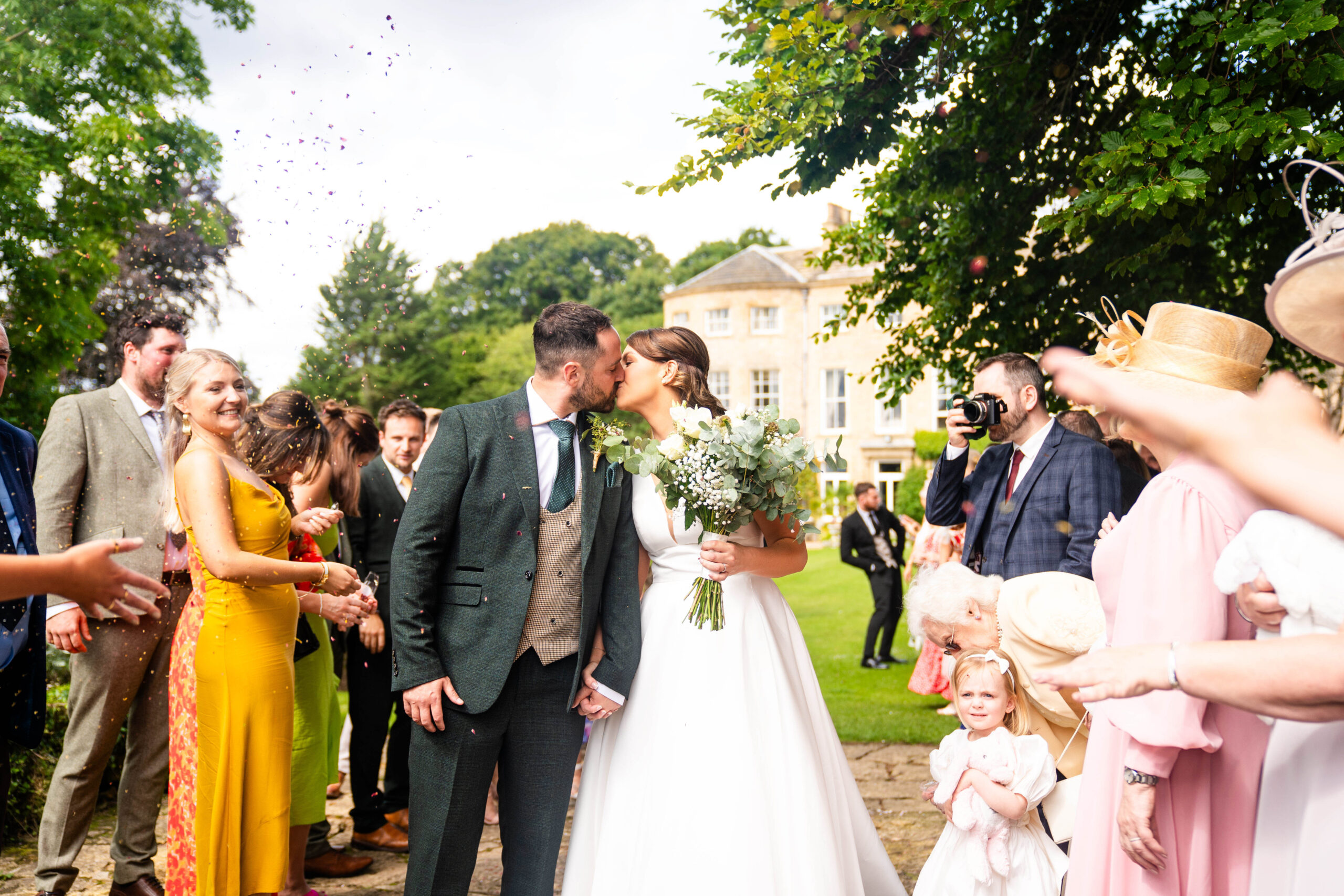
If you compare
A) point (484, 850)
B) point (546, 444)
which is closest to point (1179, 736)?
point (546, 444)

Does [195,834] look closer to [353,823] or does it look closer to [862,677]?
[353,823]

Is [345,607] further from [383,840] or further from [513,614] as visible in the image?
[383,840]

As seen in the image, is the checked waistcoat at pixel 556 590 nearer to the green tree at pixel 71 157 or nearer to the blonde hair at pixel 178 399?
the blonde hair at pixel 178 399

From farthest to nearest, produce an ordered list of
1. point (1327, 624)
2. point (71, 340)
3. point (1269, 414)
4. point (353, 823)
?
point (71, 340), point (353, 823), point (1327, 624), point (1269, 414)

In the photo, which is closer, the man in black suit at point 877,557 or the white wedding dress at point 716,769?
the white wedding dress at point 716,769

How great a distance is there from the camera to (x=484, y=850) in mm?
4914

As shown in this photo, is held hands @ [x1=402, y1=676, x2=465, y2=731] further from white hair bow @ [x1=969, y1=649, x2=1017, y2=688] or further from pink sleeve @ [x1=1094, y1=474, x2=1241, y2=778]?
pink sleeve @ [x1=1094, y1=474, x2=1241, y2=778]

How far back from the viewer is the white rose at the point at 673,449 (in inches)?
126

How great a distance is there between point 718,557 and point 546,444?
2.48ft

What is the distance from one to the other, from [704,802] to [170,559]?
2.70 metres

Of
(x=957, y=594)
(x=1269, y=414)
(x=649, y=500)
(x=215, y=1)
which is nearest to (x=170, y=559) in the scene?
(x=649, y=500)

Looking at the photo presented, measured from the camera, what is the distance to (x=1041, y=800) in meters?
3.20

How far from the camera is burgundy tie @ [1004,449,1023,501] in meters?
4.42

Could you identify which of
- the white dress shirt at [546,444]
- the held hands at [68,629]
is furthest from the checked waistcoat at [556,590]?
the held hands at [68,629]
